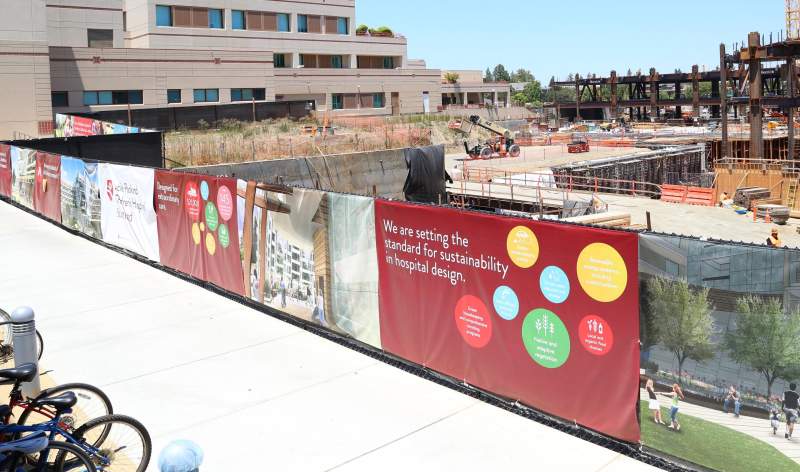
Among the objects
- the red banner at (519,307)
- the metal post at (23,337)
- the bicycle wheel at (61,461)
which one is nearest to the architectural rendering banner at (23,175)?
the metal post at (23,337)

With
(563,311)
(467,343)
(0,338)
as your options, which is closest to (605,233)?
(563,311)

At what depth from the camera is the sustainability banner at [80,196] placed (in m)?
17.2

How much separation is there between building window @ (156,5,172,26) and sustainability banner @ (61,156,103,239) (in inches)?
2199

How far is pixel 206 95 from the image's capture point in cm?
6769

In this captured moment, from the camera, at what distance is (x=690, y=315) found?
6.21 meters

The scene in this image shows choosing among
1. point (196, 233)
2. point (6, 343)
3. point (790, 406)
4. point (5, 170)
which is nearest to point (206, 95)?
point (5, 170)

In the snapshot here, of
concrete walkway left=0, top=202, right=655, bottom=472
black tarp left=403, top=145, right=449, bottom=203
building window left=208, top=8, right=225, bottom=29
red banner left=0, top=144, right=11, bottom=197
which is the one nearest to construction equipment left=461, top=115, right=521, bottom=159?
black tarp left=403, top=145, right=449, bottom=203

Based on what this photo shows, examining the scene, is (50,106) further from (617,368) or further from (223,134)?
(617,368)

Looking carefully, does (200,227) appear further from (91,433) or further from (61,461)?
(61,461)

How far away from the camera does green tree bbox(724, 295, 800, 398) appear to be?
5.67 metres

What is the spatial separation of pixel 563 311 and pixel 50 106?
5243 centimetres

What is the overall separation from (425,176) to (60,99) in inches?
1295

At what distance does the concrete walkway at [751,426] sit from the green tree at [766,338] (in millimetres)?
265

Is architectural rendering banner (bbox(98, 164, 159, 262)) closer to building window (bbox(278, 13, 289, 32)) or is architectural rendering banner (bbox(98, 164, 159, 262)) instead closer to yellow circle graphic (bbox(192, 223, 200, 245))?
Answer: yellow circle graphic (bbox(192, 223, 200, 245))
